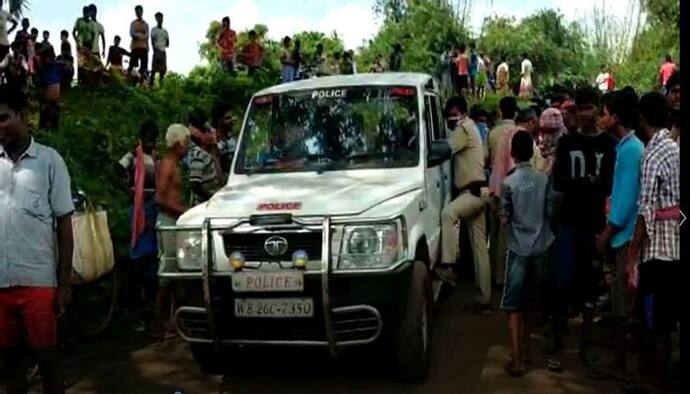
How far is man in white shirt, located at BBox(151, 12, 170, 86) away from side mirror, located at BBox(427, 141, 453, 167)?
13067mm

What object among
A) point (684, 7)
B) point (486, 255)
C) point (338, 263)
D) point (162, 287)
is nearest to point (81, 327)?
point (162, 287)

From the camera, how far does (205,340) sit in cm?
629

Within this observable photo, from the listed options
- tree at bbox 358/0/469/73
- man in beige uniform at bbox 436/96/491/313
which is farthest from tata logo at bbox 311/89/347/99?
tree at bbox 358/0/469/73

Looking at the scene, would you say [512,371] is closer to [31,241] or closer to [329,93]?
[329,93]

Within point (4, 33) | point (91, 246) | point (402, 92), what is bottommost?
point (91, 246)

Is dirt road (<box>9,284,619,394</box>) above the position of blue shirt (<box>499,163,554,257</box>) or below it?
below

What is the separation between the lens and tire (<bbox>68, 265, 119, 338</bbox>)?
7.88m

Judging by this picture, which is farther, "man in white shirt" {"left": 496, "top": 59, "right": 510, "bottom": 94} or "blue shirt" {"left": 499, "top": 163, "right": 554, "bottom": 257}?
"man in white shirt" {"left": 496, "top": 59, "right": 510, "bottom": 94}

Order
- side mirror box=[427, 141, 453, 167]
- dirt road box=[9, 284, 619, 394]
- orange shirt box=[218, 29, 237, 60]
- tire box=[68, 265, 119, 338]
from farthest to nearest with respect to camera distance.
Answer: orange shirt box=[218, 29, 237, 60]
tire box=[68, 265, 119, 338]
side mirror box=[427, 141, 453, 167]
dirt road box=[9, 284, 619, 394]

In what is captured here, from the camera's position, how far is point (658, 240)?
17.3 feet

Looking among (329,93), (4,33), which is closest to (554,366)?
(329,93)

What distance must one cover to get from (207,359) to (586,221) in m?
3.00

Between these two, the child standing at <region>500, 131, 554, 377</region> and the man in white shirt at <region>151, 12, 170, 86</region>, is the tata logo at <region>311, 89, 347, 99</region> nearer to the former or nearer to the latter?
the child standing at <region>500, 131, 554, 377</region>

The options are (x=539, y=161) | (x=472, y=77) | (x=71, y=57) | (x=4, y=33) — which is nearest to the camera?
(x=539, y=161)
